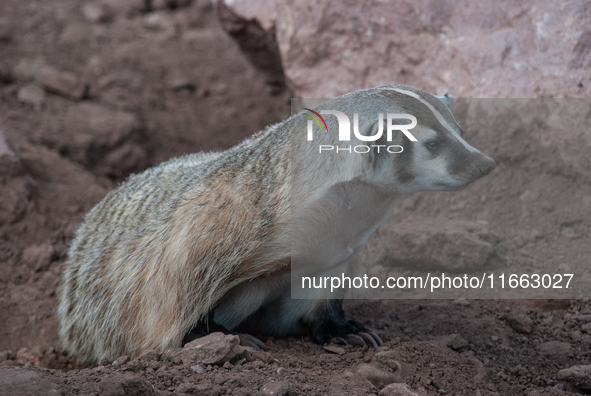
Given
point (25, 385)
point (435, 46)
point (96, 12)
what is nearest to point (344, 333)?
point (25, 385)

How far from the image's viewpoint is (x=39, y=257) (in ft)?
11.2

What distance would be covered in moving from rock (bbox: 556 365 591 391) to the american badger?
2.35 feet

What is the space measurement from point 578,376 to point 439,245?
105cm

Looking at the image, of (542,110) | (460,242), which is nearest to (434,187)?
(460,242)

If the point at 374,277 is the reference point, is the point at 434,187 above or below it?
above

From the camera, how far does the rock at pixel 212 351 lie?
6.75 ft

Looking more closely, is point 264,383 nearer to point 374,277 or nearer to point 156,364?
point 156,364

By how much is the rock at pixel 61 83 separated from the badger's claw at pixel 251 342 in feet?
11.2

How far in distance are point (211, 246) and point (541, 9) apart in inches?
86.1

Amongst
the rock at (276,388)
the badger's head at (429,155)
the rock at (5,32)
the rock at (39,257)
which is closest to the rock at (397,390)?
the rock at (276,388)

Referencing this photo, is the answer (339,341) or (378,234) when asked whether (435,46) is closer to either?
(378,234)

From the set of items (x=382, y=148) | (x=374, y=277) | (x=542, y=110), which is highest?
(x=542, y=110)

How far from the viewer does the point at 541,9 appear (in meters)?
3.12

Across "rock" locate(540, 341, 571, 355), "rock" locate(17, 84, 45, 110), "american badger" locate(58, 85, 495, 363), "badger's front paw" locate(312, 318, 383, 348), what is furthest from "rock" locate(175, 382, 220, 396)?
"rock" locate(17, 84, 45, 110)
